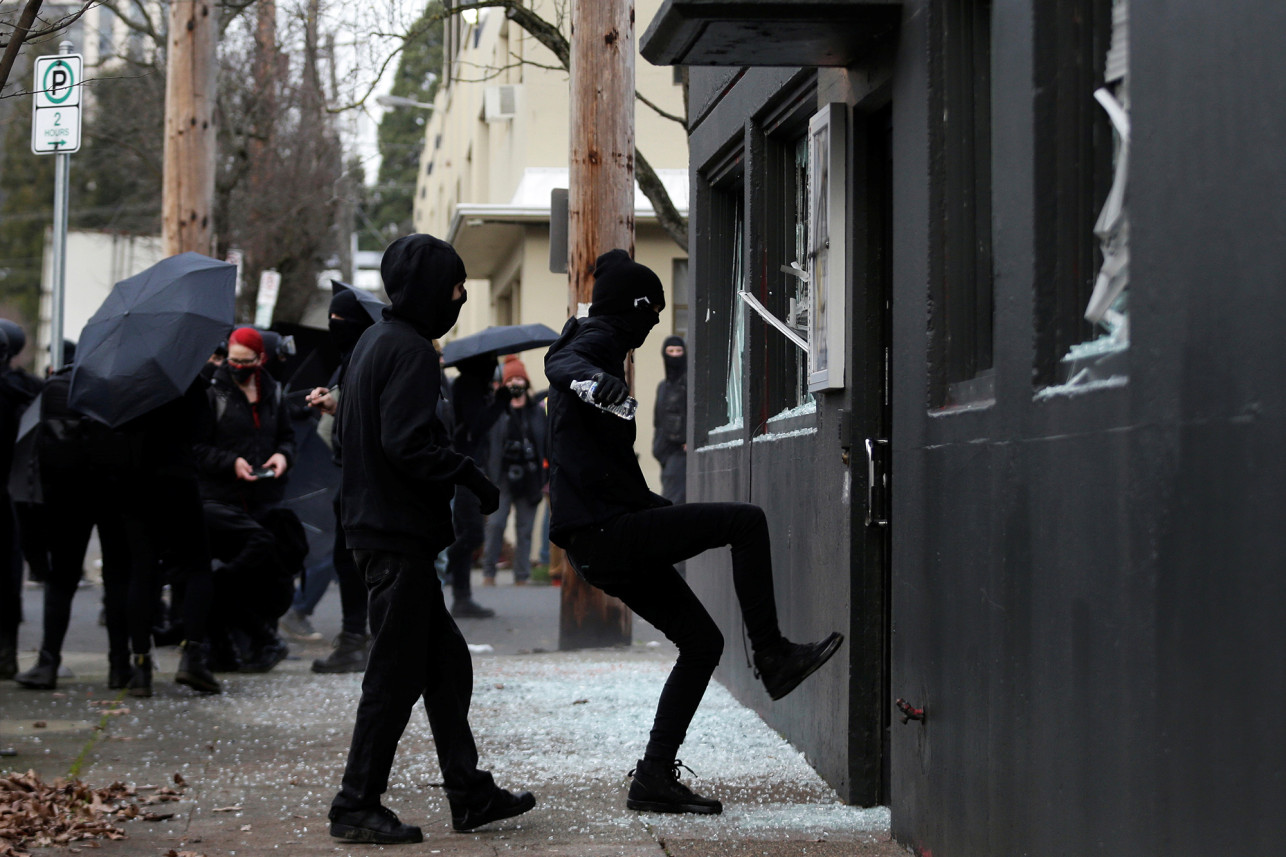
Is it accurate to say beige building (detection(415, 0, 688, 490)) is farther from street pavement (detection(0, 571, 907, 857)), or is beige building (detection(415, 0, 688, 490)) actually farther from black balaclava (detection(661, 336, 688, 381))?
street pavement (detection(0, 571, 907, 857))

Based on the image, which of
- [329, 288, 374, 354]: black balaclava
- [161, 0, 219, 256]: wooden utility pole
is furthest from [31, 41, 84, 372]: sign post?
[161, 0, 219, 256]: wooden utility pole

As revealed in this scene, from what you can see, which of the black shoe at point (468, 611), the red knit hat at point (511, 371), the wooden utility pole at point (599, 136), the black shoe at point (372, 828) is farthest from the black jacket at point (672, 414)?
the black shoe at point (372, 828)

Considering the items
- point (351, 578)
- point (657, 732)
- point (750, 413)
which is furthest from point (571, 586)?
point (657, 732)

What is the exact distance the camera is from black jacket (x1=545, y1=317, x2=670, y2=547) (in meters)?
5.48

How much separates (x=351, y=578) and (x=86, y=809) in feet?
12.3

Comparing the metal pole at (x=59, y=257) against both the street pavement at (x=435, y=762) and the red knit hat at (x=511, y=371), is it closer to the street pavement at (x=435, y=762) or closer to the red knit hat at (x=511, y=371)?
the street pavement at (x=435, y=762)

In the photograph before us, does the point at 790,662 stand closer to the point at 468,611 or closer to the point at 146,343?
the point at 146,343

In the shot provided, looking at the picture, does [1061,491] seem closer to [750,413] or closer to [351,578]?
[750,413]

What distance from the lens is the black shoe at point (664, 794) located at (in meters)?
5.67

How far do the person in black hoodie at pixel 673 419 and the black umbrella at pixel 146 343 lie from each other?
690cm

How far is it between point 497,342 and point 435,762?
555 centimetres

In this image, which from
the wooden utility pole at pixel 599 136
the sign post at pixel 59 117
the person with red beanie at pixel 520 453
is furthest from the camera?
the person with red beanie at pixel 520 453

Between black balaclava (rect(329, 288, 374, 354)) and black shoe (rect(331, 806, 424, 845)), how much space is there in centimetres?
379

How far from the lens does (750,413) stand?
779 centimetres
